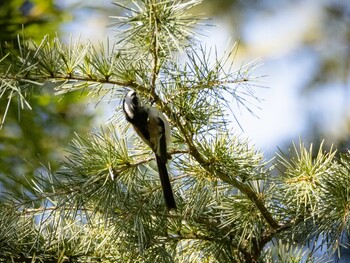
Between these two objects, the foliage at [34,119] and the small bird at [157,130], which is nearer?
the small bird at [157,130]

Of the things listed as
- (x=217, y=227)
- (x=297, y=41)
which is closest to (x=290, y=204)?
(x=217, y=227)

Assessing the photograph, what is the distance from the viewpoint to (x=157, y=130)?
844 millimetres

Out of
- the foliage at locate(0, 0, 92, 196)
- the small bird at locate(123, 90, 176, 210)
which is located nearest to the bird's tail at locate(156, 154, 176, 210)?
the small bird at locate(123, 90, 176, 210)

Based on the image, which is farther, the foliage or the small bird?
the foliage

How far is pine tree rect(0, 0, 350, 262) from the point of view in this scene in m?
0.81

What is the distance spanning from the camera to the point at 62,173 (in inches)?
32.7

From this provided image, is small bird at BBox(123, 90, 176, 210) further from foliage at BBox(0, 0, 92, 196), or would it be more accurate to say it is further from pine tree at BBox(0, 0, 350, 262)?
foliage at BBox(0, 0, 92, 196)

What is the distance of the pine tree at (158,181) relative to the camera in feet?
2.67

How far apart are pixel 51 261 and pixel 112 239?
8cm

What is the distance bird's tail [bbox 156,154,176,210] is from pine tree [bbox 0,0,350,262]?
0.8 inches

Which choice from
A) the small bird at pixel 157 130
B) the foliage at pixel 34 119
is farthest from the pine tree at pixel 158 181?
the foliage at pixel 34 119

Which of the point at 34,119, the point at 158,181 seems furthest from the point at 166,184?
the point at 34,119

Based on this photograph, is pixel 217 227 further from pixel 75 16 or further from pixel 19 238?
pixel 75 16

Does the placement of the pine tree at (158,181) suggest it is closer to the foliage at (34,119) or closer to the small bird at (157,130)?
the small bird at (157,130)
